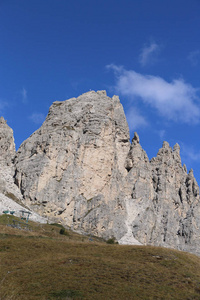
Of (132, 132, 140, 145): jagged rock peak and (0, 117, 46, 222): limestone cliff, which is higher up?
(132, 132, 140, 145): jagged rock peak

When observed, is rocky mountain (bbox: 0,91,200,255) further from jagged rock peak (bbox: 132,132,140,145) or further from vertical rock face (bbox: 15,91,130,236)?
jagged rock peak (bbox: 132,132,140,145)

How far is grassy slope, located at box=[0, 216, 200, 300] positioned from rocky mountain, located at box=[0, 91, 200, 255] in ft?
214

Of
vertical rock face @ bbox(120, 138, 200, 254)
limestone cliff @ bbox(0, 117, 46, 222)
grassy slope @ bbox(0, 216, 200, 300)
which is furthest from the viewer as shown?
vertical rock face @ bbox(120, 138, 200, 254)

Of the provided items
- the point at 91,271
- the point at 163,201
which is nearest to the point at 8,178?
the point at 163,201

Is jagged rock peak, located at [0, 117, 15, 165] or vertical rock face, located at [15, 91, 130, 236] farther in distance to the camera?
jagged rock peak, located at [0, 117, 15, 165]

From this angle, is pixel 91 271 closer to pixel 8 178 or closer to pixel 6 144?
pixel 8 178

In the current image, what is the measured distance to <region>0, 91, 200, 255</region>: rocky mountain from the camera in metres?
116

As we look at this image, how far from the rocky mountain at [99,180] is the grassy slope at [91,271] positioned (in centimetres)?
6508

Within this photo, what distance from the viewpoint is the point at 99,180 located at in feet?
418

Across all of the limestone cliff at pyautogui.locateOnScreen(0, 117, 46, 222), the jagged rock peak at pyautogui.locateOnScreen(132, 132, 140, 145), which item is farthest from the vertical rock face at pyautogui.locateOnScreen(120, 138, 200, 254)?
the limestone cliff at pyautogui.locateOnScreen(0, 117, 46, 222)

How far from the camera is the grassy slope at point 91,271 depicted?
29797mm

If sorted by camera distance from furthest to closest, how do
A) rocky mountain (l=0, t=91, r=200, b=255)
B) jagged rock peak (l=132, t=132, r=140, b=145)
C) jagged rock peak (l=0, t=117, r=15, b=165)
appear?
1. jagged rock peak (l=132, t=132, r=140, b=145)
2. jagged rock peak (l=0, t=117, r=15, b=165)
3. rocky mountain (l=0, t=91, r=200, b=255)

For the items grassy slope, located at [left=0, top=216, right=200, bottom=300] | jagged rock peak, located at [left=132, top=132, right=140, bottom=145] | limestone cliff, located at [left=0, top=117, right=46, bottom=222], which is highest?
jagged rock peak, located at [left=132, top=132, right=140, bottom=145]

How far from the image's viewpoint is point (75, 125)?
135m
